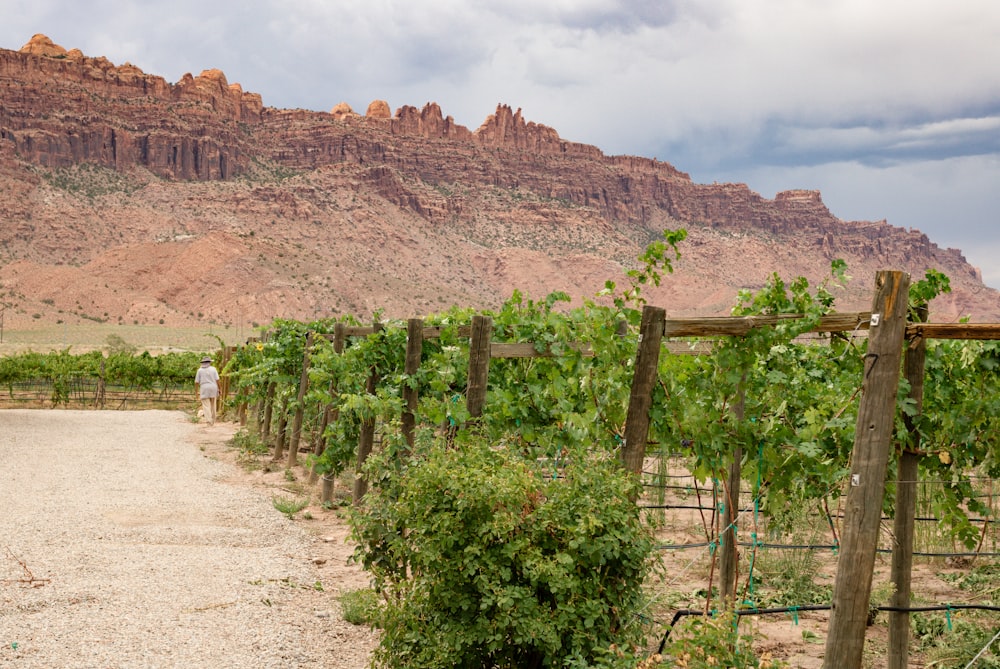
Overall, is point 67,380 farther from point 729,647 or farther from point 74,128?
point 74,128

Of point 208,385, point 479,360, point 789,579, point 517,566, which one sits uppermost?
point 479,360

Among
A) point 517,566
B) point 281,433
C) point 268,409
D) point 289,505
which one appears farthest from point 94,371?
point 517,566

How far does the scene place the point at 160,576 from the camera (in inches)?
238

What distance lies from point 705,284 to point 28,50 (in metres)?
101

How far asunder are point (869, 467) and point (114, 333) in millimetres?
62516

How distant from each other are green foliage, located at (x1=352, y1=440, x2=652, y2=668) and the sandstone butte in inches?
2564

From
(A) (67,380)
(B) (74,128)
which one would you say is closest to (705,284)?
(B) (74,128)

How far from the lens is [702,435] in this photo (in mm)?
4539

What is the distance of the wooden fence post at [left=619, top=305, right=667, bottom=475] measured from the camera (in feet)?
14.1

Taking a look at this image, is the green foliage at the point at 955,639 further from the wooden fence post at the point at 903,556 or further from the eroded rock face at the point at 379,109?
the eroded rock face at the point at 379,109

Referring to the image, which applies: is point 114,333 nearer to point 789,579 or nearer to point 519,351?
point 519,351

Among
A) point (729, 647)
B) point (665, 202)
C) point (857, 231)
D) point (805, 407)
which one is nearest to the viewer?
point (729, 647)

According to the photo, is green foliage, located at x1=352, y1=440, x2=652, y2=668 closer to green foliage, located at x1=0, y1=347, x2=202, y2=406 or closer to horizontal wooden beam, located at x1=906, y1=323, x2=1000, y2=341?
horizontal wooden beam, located at x1=906, y1=323, x2=1000, y2=341

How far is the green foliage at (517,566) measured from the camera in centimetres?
351
